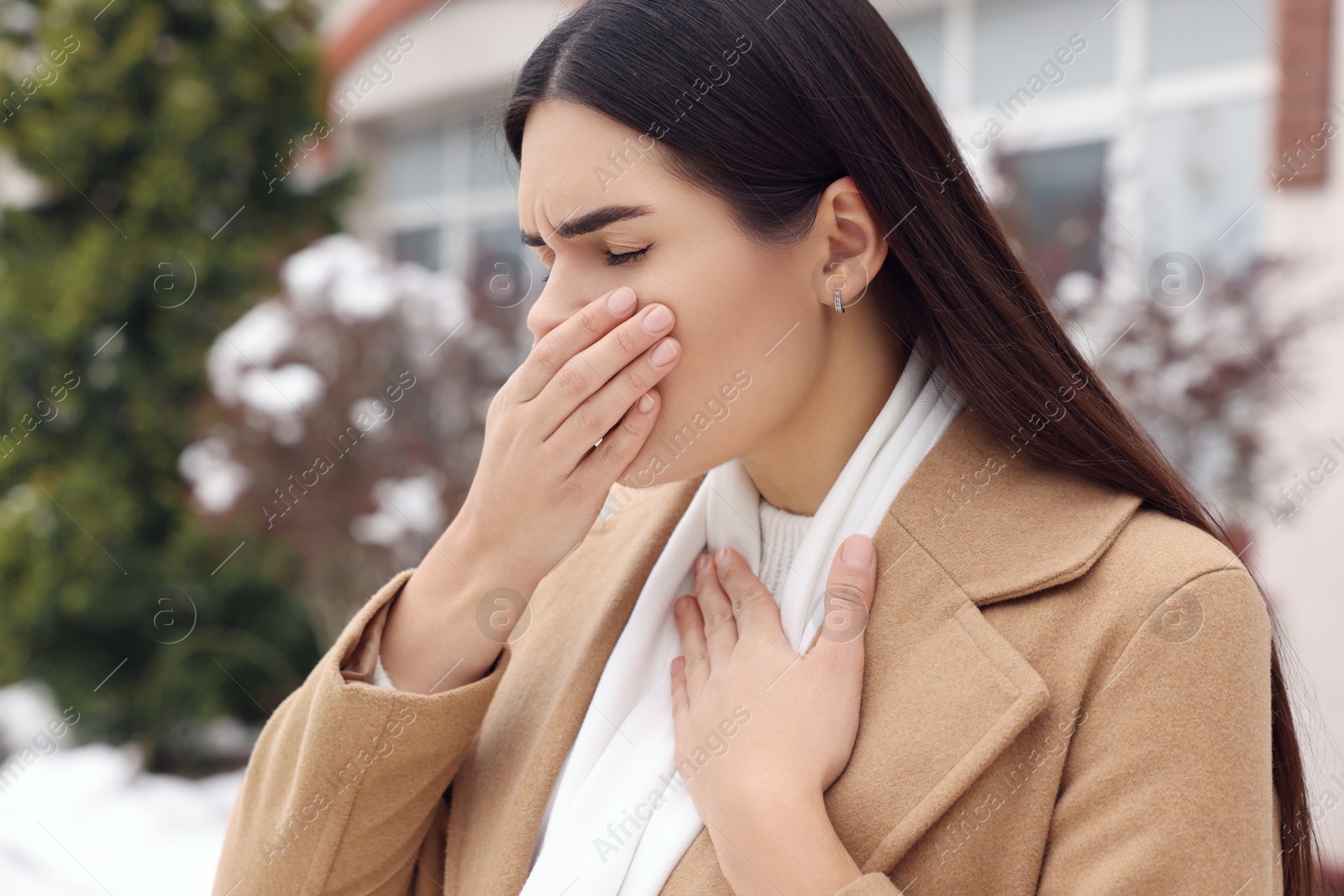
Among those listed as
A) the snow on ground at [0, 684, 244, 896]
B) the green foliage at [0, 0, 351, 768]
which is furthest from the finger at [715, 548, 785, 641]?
the green foliage at [0, 0, 351, 768]

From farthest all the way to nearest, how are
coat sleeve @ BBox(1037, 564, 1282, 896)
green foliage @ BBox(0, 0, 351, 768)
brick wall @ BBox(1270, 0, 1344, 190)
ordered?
1. green foliage @ BBox(0, 0, 351, 768)
2. brick wall @ BBox(1270, 0, 1344, 190)
3. coat sleeve @ BBox(1037, 564, 1282, 896)

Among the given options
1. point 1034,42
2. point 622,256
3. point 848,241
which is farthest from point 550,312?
point 1034,42

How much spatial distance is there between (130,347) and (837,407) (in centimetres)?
524

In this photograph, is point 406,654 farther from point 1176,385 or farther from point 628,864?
point 1176,385

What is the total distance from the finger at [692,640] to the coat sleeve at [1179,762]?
0.51 metres

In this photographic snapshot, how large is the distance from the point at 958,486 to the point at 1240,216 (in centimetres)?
381

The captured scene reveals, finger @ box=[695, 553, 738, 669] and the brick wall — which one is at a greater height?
finger @ box=[695, 553, 738, 669]

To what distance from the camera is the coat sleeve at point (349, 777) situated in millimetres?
1611

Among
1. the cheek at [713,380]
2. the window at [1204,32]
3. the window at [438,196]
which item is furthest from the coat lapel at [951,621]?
the window at [438,196]

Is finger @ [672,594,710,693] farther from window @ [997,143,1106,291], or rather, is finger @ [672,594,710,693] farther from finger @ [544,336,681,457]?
window @ [997,143,1106,291]

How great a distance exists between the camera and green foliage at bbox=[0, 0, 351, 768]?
566 cm

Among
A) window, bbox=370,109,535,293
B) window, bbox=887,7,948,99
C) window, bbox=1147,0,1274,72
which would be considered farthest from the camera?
window, bbox=370,109,535,293

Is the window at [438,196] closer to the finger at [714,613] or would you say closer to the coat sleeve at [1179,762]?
the finger at [714,613]

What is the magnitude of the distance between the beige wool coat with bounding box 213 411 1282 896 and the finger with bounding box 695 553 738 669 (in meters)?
0.15
